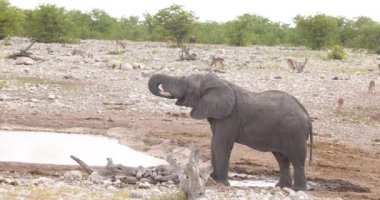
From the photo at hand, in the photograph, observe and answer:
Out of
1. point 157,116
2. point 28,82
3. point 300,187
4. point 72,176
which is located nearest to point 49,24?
point 28,82

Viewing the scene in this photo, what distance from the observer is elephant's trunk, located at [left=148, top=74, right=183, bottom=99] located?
1264 cm

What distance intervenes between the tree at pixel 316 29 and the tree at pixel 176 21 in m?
9.08

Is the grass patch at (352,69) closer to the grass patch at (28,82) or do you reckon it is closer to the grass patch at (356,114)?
the grass patch at (356,114)

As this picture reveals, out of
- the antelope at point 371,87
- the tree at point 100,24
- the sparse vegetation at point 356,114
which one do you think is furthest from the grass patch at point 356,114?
the tree at point 100,24

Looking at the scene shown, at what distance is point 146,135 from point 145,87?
7.52 meters

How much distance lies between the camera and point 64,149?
52.2 ft

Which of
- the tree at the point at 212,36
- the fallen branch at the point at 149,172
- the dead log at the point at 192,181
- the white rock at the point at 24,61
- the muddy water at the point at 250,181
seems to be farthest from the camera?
the tree at the point at 212,36

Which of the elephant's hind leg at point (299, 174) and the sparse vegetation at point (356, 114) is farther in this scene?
the sparse vegetation at point (356, 114)

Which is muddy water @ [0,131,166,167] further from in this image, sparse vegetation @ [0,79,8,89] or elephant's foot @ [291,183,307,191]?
sparse vegetation @ [0,79,8,89]

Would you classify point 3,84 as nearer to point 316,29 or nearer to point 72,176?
point 72,176

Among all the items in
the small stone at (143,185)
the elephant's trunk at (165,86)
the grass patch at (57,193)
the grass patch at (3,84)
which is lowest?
the small stone at (143,185)

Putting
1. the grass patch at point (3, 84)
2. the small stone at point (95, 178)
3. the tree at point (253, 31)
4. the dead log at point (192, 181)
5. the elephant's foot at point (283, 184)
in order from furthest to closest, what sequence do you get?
the tree at point (253, 31)
the grass patch at point (3, 84)
the elephant's foot at point (283, 184)
the small stone at point (95, 178)
the dead log at point (192, 181)

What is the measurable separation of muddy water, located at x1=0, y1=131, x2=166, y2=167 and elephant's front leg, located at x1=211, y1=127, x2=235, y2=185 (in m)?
2.37

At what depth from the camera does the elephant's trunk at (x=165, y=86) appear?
12.6 m
